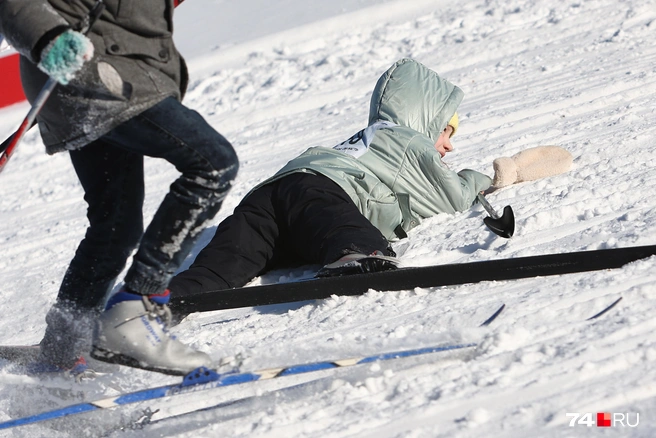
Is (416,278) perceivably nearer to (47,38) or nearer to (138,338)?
(138,338)

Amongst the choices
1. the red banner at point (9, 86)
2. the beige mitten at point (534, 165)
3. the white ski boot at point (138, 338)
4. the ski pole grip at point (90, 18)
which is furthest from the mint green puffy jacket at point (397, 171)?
the red banner at point (9, 86)

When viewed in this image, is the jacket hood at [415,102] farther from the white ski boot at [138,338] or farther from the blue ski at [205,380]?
the white ski boot at [138,338]

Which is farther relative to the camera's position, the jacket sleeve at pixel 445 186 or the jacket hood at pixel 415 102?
the jacket hood at pixel 415 102

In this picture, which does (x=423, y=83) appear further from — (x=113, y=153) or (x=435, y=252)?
(x=113, y=153)

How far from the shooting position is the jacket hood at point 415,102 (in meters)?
4.03

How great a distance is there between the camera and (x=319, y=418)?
205cm

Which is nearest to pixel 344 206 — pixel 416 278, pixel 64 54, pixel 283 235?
pixel 283 235

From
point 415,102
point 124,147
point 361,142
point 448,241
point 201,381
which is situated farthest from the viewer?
point 415,102

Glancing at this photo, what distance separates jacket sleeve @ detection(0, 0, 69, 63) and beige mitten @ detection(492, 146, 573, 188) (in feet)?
8.32

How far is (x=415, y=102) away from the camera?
13.3 ft

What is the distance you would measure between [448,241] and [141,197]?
1.60 metres

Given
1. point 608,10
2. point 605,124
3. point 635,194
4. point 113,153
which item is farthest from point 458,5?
point 113,153

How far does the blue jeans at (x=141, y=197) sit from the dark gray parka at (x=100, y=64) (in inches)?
2.0

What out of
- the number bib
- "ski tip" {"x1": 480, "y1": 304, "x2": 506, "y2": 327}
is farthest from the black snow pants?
"ski tip" {"x1": 480, "y1": 304, "x2": 506, "y2": 327}
